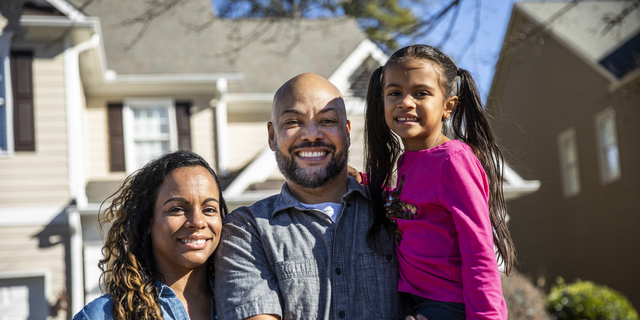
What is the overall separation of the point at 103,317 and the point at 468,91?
1.98 meters

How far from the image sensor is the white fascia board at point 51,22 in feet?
32.3

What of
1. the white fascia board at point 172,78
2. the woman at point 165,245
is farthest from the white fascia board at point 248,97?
the woman at point 165,245

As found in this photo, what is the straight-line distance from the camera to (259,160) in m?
10.9

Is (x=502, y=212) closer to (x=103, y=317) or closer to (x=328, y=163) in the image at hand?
(x=328, y=163)

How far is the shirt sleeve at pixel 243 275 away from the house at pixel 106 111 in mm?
5398

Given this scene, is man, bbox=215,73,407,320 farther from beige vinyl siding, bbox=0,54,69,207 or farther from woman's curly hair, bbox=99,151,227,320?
beige vinyl siding, bbox=0,54,69,207

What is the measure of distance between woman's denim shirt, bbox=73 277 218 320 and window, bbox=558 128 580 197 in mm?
15093

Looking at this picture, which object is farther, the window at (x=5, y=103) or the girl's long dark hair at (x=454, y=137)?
the window at (x=5, y=103)

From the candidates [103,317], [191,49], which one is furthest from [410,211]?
[191,49]

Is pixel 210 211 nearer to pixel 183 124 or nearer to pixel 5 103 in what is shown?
pixel 5 103

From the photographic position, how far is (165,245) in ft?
9.33

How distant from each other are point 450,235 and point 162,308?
4.31 feet

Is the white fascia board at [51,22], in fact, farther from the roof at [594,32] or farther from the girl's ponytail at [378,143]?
the roof at [594,32]

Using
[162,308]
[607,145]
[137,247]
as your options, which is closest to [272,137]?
[137,247]
